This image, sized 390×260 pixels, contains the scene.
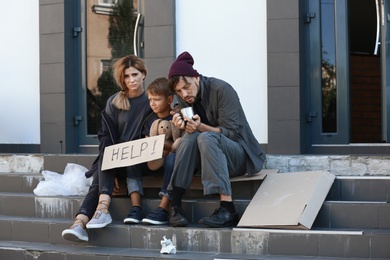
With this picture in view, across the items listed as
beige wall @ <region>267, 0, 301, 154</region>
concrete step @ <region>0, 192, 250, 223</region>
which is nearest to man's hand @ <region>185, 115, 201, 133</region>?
concrete step @ <region>0, 192, 250, 223</region>

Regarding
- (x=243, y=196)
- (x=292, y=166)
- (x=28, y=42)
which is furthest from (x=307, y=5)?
(x=28, y=42)

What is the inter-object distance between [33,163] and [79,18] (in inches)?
71.4

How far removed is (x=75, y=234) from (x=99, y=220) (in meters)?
0.23

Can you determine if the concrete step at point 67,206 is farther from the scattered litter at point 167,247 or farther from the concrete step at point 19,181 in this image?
the scattered litter at point 167,247

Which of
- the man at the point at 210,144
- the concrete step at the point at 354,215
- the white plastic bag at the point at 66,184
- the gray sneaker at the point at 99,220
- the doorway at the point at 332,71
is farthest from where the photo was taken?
the doorway at the point at 332,71

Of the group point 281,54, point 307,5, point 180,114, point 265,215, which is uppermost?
point 307,5

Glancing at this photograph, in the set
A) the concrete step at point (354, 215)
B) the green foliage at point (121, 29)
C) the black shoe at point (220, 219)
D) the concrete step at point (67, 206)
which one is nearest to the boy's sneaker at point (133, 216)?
the concrete step at point (67, 206)

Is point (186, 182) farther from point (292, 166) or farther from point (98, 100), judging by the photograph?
point (98, 100)

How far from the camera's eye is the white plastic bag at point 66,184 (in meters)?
7.29

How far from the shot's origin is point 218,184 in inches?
239

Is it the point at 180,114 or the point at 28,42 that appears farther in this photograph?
the point at 28,42

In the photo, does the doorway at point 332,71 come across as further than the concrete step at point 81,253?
Yes

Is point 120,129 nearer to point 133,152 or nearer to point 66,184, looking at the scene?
point 133,152

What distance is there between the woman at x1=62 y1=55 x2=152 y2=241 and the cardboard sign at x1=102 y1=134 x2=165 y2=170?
10 cm
